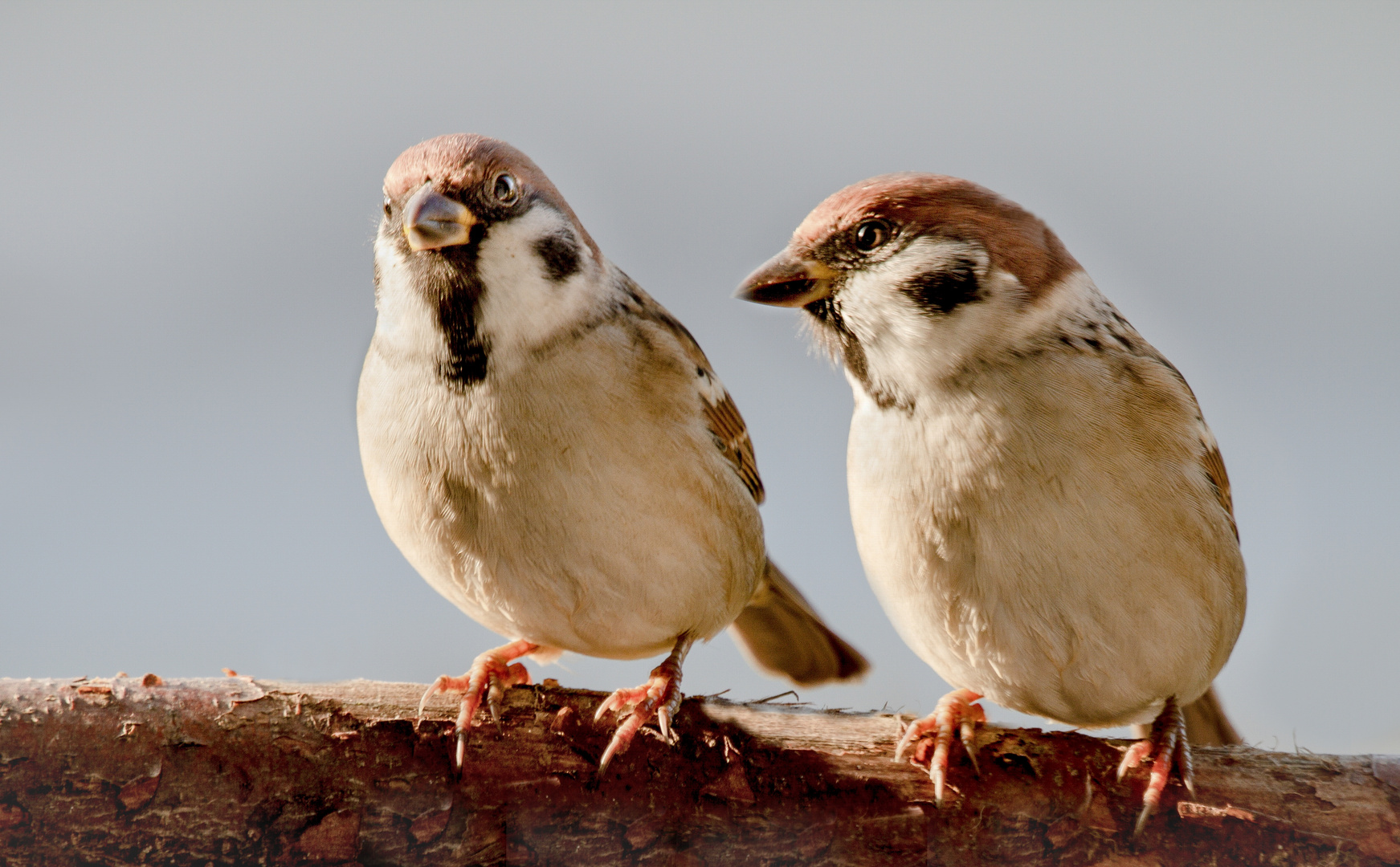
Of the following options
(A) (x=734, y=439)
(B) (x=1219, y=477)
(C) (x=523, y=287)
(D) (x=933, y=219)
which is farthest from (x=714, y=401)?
(B) (x=1219, y=477)

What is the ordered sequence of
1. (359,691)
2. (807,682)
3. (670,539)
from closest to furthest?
(359,691), (670,539), (807,682)

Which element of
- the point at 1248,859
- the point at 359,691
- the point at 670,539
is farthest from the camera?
the point at 670,539

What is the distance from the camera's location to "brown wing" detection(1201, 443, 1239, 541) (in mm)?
2467

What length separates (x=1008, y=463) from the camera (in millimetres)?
2234

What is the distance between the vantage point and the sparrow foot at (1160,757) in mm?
2225

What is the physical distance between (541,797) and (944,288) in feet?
4.32

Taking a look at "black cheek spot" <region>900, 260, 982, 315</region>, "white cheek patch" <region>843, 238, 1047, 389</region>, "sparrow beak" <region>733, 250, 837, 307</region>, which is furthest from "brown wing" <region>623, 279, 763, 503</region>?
"black cheek spot" <region>900, 260, 982, 315</region>

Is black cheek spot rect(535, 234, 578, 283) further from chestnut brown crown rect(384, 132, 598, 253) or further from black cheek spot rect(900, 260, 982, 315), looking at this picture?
black cheek spot rect(900, 260, 982, 315)

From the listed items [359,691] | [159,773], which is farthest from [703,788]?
[159,773]

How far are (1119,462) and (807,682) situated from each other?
1191 millimetres

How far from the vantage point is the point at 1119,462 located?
2258 mm

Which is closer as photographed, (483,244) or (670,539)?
(483,244)

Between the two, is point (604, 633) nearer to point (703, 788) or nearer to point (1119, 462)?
point (703, 788)

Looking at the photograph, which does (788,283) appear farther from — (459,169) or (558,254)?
(459,169)
